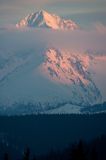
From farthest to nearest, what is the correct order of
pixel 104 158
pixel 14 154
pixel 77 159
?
pixel 14 154, pixel 104 158, pixel 77 159

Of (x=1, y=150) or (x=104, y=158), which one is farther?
(x=1, y=150)

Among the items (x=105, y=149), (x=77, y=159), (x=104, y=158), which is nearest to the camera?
(x=77, y=159)

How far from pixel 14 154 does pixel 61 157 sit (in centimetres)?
5861

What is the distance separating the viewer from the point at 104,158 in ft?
403

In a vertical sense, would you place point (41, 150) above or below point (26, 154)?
above

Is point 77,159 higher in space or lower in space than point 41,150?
lower

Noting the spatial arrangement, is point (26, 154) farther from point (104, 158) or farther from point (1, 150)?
point (1, 150)

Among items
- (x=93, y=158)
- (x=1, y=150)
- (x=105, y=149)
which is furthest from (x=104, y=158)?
(x=1, y=150)

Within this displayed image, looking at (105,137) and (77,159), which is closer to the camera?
(77,159)

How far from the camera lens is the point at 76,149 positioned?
56938 mm

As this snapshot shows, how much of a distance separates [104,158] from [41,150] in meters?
77.1

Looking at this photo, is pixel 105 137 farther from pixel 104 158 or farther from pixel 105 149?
pixel 104 158

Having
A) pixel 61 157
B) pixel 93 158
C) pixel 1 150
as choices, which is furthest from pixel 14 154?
pixel 93 158

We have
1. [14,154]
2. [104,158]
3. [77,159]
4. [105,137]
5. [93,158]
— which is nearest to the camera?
[77,159]
